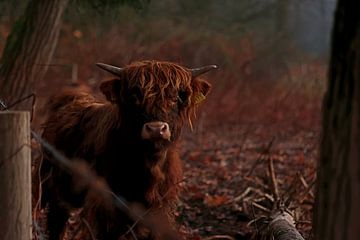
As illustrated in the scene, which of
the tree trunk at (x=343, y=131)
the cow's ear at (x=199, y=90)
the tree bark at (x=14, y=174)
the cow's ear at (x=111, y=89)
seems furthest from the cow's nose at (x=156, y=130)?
the tree trunk at (x=343, y=131)

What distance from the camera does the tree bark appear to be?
3.01 metres

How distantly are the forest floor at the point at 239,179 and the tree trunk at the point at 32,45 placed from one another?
6.74 feet

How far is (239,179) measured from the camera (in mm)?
10727

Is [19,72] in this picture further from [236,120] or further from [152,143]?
[236,120]

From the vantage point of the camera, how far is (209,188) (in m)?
10.1

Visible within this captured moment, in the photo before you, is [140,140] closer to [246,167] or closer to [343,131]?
[343,131]

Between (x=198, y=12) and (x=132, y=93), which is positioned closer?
(x=132, y=93)

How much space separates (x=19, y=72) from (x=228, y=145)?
889 centimetres

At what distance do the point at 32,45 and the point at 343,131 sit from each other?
5.77m

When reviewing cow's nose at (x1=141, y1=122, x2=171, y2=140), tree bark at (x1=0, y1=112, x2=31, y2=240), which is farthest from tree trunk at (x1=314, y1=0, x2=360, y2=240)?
cow's nose at (x1=141, y1=122, x2=171, y2=140)

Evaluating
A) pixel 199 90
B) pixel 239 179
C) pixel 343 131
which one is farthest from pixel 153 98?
pixel 239 179

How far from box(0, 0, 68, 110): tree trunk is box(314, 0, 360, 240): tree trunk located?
5.51 m

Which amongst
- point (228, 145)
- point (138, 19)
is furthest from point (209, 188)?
point (138, 19)

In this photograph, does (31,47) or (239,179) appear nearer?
(31,47)
